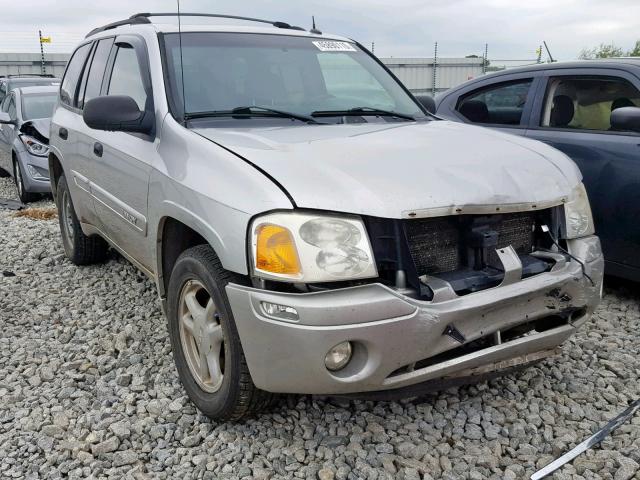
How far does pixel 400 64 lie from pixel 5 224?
51.8 ft

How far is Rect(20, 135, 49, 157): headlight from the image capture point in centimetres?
850

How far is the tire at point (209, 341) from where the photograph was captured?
2.50m

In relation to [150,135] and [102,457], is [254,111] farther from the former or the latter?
[102,457]

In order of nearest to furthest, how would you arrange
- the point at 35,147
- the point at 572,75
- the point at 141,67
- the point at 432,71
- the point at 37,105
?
1. the point at 141,67
2. the point at 572,75
3. the point at 35,147
4. the point at 37,105
5. the point at 432,71

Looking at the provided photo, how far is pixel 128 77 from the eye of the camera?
3721 millimetres

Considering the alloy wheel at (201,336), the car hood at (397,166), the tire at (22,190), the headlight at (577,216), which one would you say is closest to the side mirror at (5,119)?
the tire at (22,190)

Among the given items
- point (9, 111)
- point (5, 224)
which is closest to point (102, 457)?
point (5, 224)

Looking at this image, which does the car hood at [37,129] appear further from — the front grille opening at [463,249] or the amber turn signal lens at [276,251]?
the front grille opening at [463,249]

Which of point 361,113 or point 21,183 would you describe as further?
point 21,183

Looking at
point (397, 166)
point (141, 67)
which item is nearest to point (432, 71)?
point (141, 67)

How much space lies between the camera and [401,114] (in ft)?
12.1

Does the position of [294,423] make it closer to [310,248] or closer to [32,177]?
[310,248]

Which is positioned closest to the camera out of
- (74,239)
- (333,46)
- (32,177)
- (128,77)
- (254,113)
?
(254,113)

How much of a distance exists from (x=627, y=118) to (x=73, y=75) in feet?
13.2
